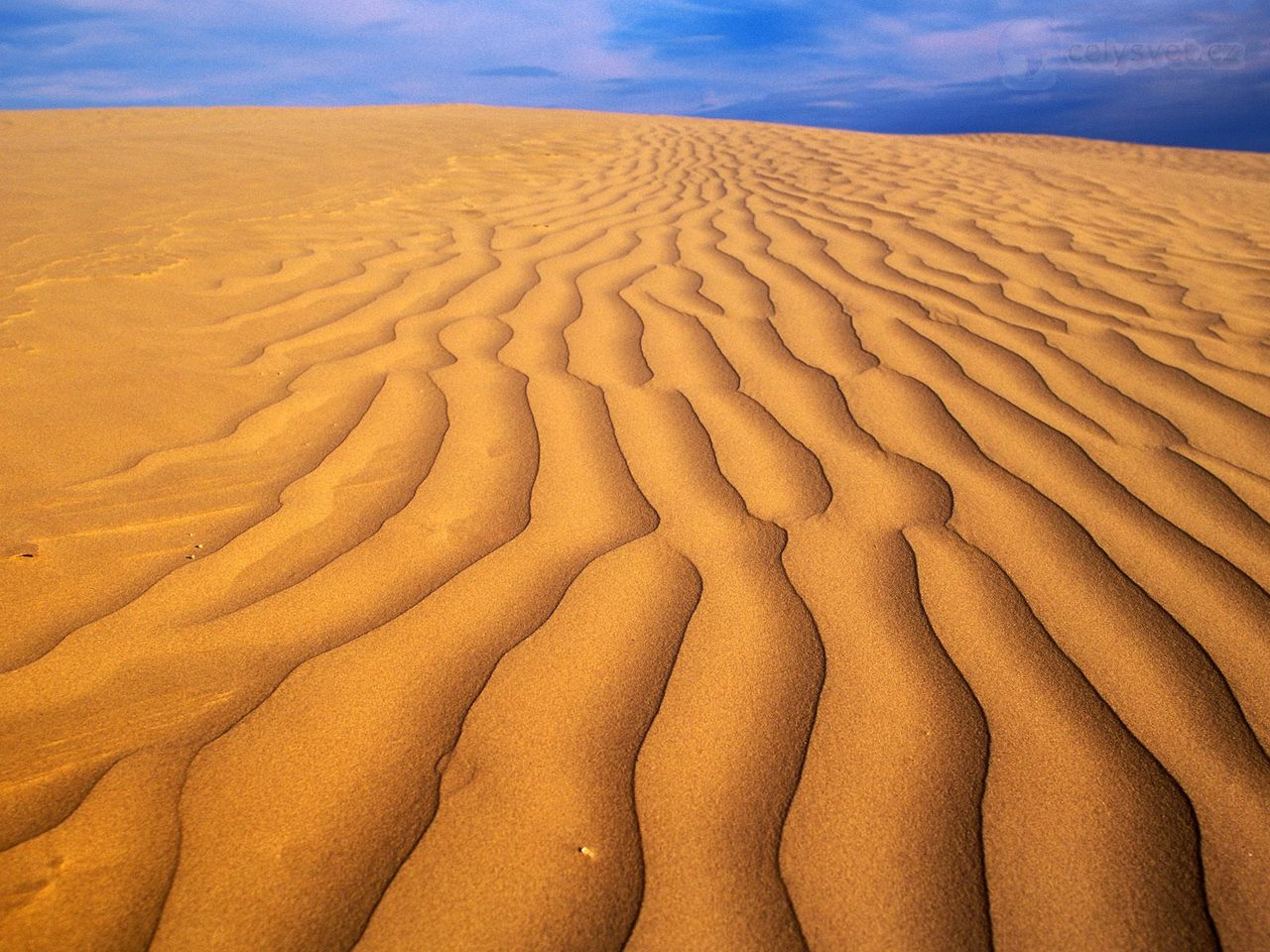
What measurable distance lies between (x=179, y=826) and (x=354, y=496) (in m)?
0.84

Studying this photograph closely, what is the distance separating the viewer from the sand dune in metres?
0.91

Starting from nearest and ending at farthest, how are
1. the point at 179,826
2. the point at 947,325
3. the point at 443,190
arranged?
the point at 179,826
the point at 947,325
the point at 443,190

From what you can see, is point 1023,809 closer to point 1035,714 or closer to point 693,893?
point 1035,714

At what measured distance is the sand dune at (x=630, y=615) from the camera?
0.91 m

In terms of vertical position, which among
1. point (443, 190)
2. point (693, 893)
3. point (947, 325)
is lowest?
point (443, 190)

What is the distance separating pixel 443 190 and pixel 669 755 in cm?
509

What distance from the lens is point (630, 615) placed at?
1365 mm

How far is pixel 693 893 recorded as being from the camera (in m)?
0.91

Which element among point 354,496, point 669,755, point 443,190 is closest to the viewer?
point 669,755

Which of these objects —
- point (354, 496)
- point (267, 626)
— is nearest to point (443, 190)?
point (354, 496)

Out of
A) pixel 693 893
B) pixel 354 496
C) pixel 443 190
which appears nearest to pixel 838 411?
pixel 354 496

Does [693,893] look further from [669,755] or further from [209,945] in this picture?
[209,945]

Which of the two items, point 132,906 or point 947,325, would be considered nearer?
point 132,906

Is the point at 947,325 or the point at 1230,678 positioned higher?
the point at 1230,678
